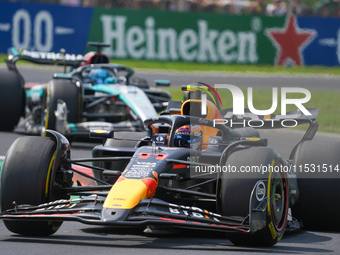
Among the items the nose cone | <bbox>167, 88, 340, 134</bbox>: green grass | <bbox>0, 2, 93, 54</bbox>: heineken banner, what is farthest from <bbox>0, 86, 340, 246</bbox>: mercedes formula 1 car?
<bbox>0, 2, 93, 54</bbox>: heineken banner

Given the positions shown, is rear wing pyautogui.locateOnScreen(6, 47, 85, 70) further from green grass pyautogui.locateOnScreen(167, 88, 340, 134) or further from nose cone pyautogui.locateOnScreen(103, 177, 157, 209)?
nose cone pyautogui.locateOnScreen(103, 177, 157, 209)

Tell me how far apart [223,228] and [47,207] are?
1.40m

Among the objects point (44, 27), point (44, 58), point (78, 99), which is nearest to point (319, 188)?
point (78, 99)

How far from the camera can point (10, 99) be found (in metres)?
14.5

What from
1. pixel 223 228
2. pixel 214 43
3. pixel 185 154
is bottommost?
pixel 223 228

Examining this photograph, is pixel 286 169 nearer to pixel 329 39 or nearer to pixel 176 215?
pixel 176 215

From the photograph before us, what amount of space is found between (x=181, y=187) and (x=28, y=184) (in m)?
1.33

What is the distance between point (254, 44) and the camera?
26.1m

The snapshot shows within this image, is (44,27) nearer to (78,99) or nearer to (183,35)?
(183,35)

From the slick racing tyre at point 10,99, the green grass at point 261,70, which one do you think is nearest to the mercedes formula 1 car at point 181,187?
the slick racing tyre at point 10,99

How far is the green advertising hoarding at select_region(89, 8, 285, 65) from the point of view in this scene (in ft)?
82.1

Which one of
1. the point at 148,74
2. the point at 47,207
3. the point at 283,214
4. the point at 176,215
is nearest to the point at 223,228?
the point at 176,215

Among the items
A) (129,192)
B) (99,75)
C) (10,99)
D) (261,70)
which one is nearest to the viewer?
(129,192)

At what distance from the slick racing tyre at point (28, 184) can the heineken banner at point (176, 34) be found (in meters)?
17.3
